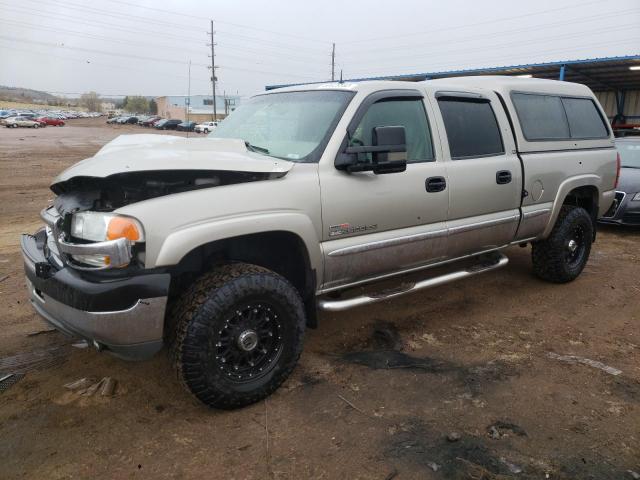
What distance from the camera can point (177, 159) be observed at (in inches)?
107

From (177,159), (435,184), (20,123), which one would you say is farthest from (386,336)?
(20,123)

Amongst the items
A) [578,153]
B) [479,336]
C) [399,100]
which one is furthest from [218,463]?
[578,153]

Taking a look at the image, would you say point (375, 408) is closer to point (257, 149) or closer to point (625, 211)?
point (257, 149)

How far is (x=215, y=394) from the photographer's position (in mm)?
2797

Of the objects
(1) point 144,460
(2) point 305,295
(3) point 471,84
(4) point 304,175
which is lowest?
(1) point 144,460

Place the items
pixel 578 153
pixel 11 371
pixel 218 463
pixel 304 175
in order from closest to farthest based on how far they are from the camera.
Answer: pixel 218 463 < pixel 304 175 < pixel 11 371 < pixel 578 153

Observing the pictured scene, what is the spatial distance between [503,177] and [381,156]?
153cm

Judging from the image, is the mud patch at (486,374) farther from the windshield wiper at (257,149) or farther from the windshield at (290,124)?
the windshield wiper at (257,149)

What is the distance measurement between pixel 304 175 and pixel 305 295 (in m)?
0.79

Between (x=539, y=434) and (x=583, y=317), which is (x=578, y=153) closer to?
(x=583, y=317)

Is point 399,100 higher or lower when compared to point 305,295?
higher

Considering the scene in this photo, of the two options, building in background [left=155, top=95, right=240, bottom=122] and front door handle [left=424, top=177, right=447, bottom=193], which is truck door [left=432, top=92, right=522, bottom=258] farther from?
building in background [left=155, top=95, right=240, bottom=122]

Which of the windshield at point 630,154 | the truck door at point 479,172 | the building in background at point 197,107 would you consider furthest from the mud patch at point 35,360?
the building in background at point 197,107

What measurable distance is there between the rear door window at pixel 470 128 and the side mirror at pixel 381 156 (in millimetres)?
851
